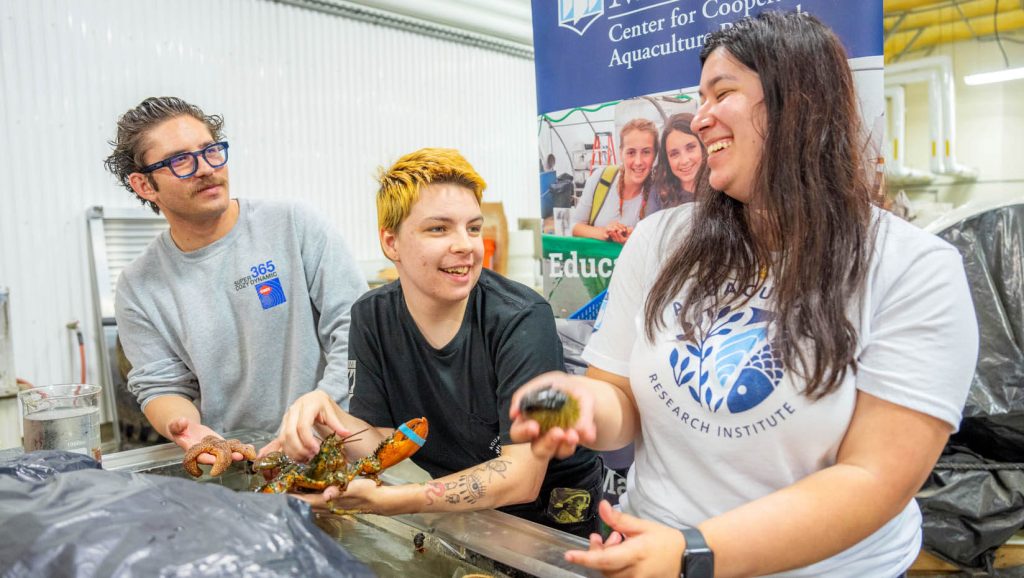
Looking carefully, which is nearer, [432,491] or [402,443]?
[432,491]

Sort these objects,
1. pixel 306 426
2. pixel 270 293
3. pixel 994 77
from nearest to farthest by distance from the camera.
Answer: pixel 306 426, pixel 270 293, pixel 994 77

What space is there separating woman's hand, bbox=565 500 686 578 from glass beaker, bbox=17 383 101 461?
1299 mm

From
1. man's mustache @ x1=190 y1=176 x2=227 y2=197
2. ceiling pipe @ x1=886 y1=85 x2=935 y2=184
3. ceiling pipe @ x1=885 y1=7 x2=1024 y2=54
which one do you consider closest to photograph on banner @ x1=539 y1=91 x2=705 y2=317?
man's mustache @ x1=190 y1=176 x2=227 y2=197

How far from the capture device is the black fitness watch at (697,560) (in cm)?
96

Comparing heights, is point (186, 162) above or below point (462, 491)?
above

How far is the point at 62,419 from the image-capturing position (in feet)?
5.43

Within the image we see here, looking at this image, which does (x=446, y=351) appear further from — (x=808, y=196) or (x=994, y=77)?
(x=994, y=77)

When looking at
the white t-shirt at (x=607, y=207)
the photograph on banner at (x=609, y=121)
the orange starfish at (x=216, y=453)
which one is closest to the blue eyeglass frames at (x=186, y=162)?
the orange starfish at (x=216, y=453)

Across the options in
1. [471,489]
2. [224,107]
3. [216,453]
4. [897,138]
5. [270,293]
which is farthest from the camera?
[897,138]

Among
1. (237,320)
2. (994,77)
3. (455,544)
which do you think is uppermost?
(994,77)

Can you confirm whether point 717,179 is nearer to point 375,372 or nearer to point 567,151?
point 375,372

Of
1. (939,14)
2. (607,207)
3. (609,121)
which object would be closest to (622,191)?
(607,207)

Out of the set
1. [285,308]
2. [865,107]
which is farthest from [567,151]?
[285,308]

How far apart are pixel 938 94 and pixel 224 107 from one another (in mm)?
7691
